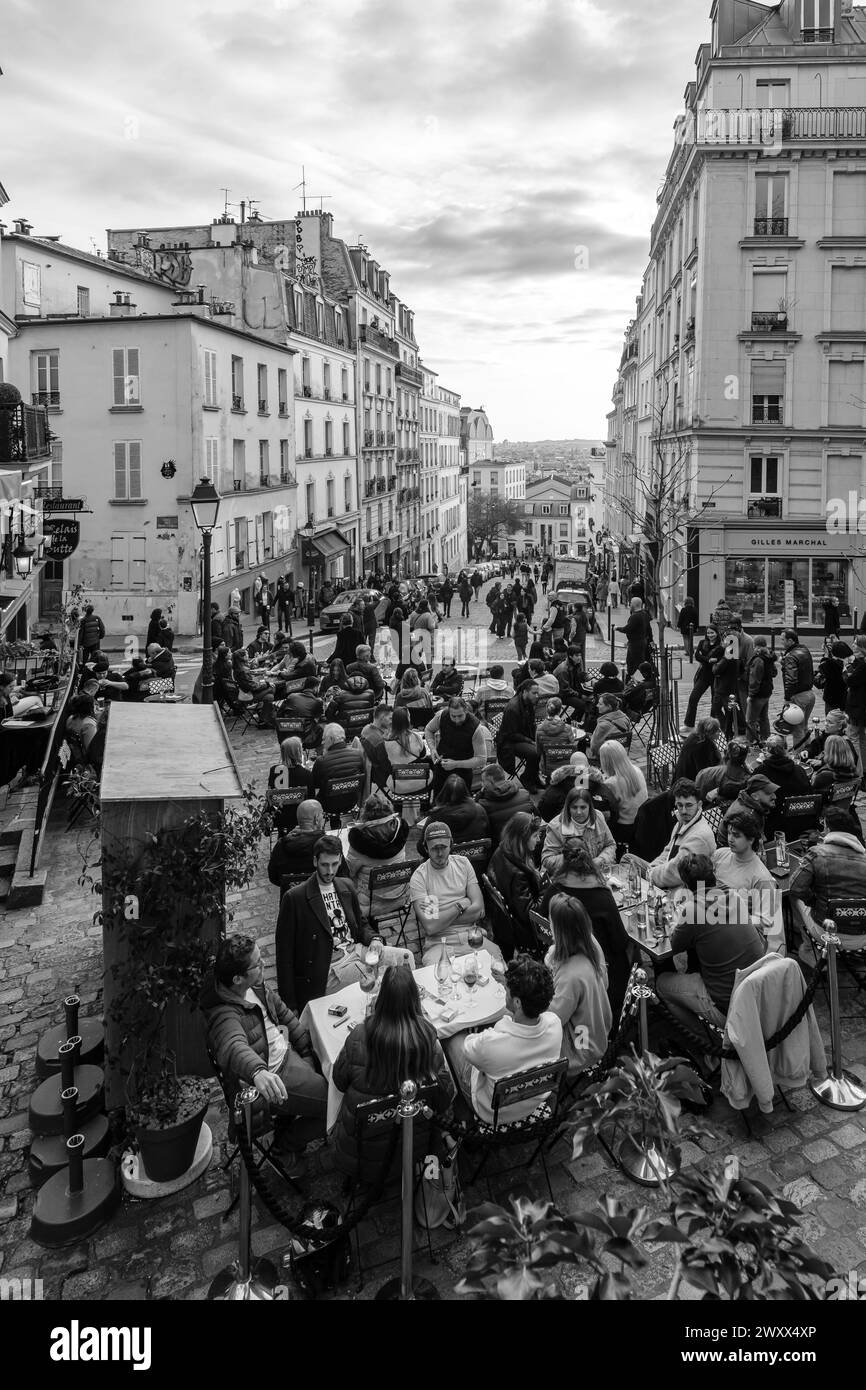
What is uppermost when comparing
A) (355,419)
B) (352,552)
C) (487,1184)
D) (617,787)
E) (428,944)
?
(355,419)

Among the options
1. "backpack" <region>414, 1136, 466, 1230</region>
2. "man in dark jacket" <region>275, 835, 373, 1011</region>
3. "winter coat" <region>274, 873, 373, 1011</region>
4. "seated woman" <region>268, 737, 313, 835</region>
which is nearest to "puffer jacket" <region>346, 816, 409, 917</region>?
"man in dark jacket" <region>275, 835, 373, 1011</region>

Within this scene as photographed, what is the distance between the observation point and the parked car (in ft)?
88.7

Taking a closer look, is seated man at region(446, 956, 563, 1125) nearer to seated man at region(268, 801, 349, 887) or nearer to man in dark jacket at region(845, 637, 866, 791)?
seated man at region(268, 801, 349, 887)

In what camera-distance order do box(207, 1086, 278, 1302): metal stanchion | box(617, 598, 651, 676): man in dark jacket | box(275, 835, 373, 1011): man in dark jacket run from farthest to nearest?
box(617, 598, 651, 676): man in dark jacket, box(275, 835, 373, 1011): man in dark jacket, box(207, 1086, 278, 1302): metal stanchion

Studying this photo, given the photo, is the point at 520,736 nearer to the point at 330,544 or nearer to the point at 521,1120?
the point at 521,1120

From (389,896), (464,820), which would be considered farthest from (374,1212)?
(464,820)

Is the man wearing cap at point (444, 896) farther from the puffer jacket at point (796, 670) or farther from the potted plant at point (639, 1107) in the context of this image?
the puffer jacket at point (796, 670)

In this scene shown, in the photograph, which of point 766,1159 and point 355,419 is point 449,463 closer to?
point 355,419

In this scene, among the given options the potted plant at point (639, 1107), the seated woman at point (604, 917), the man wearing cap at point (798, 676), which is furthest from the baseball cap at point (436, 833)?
the man wearing cap at point (798, 676)

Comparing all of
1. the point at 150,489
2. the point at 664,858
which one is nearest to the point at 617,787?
the point at 664,858

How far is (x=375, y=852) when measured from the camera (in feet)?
24.1

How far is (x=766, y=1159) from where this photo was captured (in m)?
5.04

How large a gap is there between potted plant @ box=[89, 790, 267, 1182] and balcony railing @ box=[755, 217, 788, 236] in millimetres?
28502
